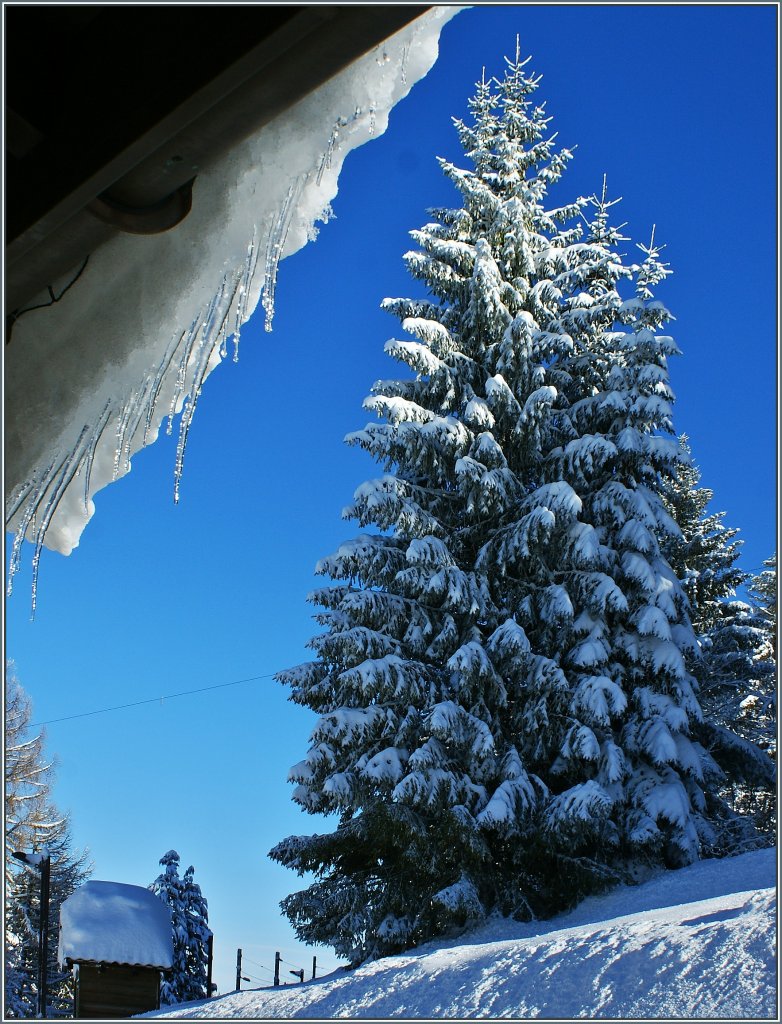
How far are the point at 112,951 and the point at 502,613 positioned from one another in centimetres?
707

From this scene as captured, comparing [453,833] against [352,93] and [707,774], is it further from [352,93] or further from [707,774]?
[352,93]

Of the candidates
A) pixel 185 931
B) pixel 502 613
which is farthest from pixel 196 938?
pixel 502 613

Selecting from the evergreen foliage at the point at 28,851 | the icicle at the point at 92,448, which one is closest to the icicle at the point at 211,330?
the icicle at the point at 92,448

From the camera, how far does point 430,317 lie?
16.2 metres

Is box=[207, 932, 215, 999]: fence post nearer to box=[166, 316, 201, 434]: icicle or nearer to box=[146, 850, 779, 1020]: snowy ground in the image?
box=[146, 850, 779, 1020]: snowy ground

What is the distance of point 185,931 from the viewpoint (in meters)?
21.7

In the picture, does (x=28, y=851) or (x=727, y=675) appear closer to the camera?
(x=727, y=675)

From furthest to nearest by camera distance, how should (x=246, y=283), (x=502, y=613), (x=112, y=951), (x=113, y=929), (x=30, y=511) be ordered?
(x=502, y=613)
(x=113, y=929)
(x=112, y=951)
(x=30, y=511)
(x=246, y=283)

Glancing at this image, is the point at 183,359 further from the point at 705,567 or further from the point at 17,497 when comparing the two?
the point at 705,567

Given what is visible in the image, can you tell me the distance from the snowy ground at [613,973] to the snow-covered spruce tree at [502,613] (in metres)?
1.74

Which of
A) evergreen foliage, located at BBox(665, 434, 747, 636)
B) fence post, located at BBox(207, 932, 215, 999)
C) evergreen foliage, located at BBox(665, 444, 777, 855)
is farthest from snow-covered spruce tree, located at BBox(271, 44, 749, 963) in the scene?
fence post, located at BBox(207, 932, 215, 999)

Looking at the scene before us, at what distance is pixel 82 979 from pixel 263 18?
13083mm

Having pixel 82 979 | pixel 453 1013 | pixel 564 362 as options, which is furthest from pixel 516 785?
pixel 564 362

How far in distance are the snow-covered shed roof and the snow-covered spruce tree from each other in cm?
182
